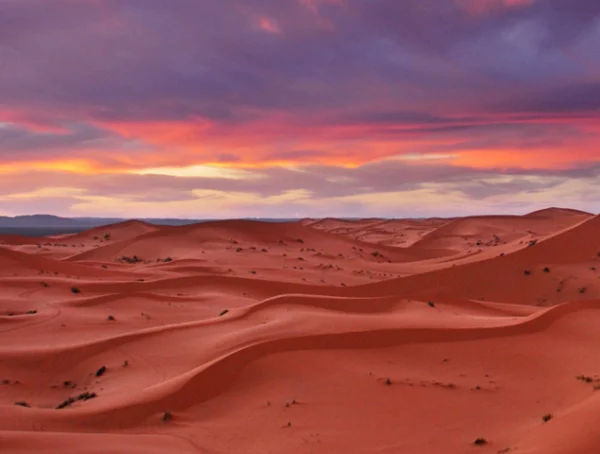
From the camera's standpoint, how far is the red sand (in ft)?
22.4

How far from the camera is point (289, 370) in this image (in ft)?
31.1

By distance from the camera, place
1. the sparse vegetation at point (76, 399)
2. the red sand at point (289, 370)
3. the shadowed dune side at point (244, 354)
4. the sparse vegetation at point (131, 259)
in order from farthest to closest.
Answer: the sparse vegetation at point (131, 259) → the sparse vegetation at point (76, 399) → the shadowed dune side at point (244, 354) → the red sand at point (289, 370)

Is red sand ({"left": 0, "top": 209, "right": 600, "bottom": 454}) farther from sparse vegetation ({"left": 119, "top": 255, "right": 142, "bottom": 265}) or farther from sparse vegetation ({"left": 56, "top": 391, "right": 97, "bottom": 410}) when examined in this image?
sparse vegetation ({"left": 119, "top": 255, "right": 142, "bottom": 265})

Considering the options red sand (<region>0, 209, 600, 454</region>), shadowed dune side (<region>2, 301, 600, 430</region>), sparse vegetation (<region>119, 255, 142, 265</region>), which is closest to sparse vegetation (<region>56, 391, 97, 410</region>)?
red sand (<region>0, 209, 600, 454</region>)

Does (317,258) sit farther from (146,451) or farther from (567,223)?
(567,223)

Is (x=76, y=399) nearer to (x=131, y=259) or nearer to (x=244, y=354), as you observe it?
(x=244, y=354)

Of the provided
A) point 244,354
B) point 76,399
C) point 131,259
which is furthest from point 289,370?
point 131,259

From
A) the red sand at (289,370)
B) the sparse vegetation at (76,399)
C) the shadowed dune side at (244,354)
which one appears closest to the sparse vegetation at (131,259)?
the red sand at (289,370)

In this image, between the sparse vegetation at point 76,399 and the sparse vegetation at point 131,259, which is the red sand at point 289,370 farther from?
the sparse vegetation at point 131,259

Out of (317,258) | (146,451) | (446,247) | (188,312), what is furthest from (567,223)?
(146,451)

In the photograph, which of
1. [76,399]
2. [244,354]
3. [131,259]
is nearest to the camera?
[76,399]

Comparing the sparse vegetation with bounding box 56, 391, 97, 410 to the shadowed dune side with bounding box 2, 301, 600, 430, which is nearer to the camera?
the shadowed dune side with bounding box 2, 301, 600, 430

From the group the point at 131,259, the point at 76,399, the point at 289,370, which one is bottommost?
the point at 76,399

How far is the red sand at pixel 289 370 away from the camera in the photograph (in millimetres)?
6828
